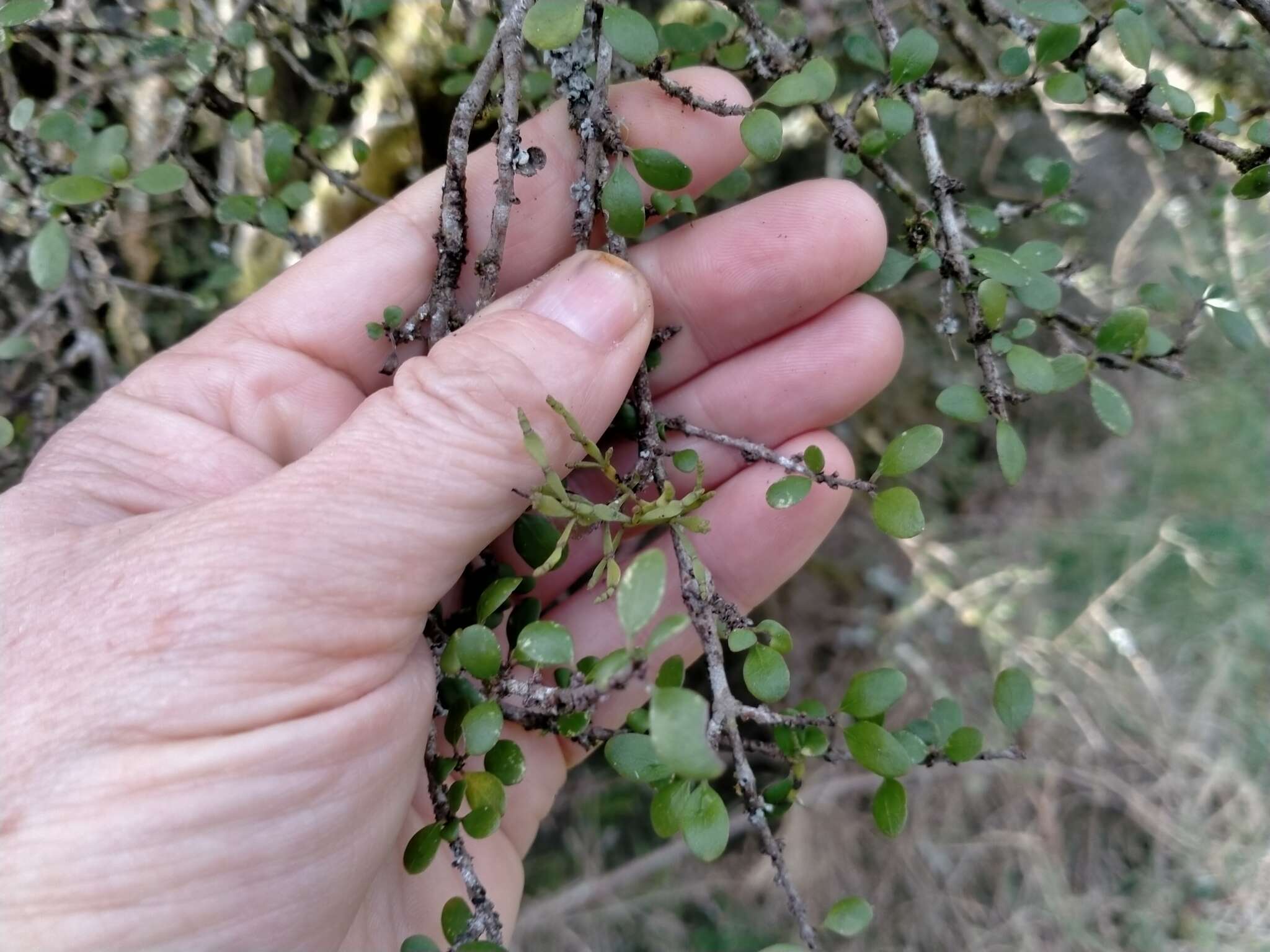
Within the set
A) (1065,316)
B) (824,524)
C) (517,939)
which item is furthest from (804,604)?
(1065,316)

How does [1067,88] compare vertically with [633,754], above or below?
above

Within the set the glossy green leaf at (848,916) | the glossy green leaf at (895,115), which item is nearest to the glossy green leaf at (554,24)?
the glossy green leaf at (895,115)

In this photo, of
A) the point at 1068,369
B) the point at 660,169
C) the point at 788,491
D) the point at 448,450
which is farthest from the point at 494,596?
the point at 1068,369

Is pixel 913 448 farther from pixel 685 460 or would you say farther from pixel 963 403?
pixel 685 460

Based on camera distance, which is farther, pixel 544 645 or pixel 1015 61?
pixel 1015 61

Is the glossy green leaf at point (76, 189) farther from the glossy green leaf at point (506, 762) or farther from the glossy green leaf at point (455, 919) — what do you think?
the glossy green leaf at point (455, 919)

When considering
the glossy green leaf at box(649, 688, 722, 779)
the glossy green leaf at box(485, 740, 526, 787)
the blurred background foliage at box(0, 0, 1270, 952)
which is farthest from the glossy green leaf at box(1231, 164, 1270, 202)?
the blurred background foliage at box(0, 0, 1270, 952)

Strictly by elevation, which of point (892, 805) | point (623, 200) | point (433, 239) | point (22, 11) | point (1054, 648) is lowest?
point (1054, 648)
